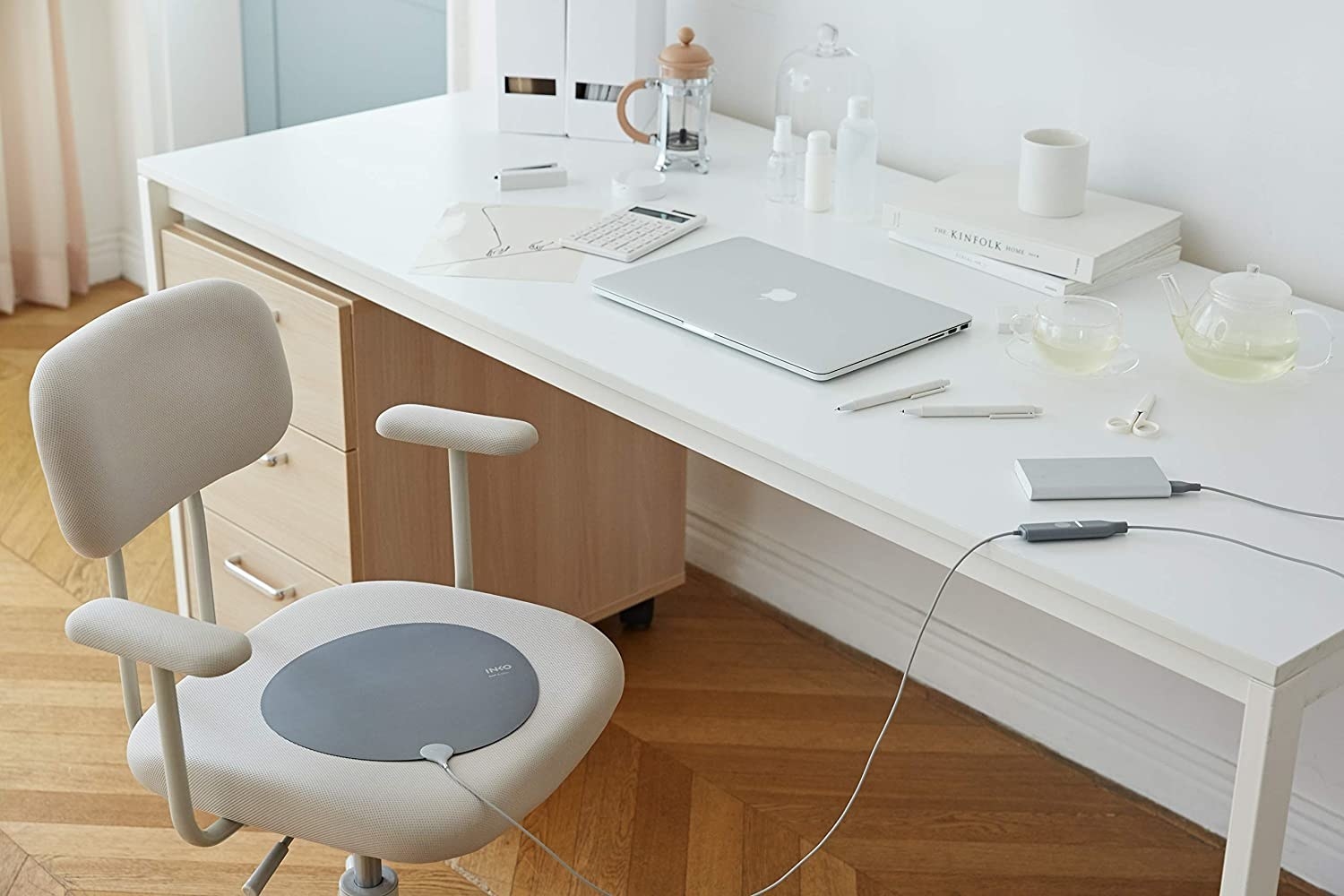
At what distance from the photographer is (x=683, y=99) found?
212 centimetres

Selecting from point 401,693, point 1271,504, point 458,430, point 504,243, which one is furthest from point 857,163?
point 401,693

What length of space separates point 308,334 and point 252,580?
40 centimetres

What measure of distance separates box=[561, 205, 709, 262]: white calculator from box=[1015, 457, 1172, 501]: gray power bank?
2.07 ft

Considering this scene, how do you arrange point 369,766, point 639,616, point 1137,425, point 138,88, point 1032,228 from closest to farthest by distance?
point 369,766, point 1137,425, point 1032,228, point 639,616, point 138,88

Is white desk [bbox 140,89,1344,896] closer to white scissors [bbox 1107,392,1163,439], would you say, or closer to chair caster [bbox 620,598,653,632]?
white scissors [bbox 1107,392,1163,439]

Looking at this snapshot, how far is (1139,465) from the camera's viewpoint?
138cm

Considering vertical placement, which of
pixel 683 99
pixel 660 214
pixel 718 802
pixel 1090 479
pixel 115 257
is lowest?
pixel 718 802

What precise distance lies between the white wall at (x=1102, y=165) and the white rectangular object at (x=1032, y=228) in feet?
0.32

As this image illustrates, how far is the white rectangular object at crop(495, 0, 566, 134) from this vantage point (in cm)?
222

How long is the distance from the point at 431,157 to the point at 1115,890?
135cm

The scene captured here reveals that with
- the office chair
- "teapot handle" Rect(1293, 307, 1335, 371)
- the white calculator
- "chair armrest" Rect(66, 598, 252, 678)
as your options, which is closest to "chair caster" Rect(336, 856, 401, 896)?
the office chair

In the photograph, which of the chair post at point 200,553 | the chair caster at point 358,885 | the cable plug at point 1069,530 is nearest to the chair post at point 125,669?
the chair post at point 200,553

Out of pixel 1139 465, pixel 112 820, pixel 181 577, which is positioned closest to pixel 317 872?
pixel 112 820

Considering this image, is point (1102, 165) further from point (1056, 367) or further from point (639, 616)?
point (639, 616)
